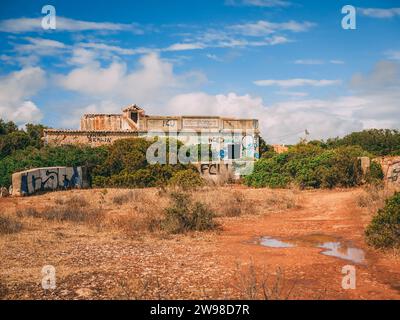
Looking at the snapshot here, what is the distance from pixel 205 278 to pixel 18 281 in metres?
3.27

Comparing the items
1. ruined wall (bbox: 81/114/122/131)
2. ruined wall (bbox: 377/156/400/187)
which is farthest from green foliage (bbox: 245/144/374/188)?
ruined wall (bbox: 81/114/122/131)

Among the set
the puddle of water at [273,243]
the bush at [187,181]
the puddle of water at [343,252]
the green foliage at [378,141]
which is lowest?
the puddle of water at [343,252]

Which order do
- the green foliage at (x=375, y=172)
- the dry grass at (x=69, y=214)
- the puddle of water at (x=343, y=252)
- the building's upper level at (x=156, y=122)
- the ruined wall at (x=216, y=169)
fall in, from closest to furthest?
the puddle of water at (x=343, y=252) → the dry grass at (x=69, y=214) → the green foliage at (x=375, y=172) → the ruined wall at (x=216, y=169) → the building's upper level at (x=156, y=122)

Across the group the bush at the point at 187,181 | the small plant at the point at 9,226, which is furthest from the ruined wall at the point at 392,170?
the small plant at the point at 9,226

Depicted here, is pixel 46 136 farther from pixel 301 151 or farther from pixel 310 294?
pixel 310 294

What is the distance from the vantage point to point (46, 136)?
104 ft

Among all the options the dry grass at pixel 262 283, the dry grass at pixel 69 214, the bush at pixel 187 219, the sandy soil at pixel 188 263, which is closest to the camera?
the dry grass at pixel 262 283

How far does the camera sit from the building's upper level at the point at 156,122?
1334 inches

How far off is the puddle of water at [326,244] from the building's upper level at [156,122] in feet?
77.5

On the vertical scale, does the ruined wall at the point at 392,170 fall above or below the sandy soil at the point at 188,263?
above

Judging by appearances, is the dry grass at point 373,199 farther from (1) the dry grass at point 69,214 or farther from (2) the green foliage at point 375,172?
(1) the dry grass at point 69,214

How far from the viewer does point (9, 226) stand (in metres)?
11.0
